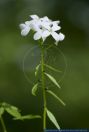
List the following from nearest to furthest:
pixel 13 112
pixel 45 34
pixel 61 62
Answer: pixel 45 34, pixel 13 112, pixel 61 62

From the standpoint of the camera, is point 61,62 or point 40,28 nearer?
point 40,28

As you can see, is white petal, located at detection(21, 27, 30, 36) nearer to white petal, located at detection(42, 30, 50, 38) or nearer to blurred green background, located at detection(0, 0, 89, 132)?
white petal, located at detection(42, 30, 50, 38)

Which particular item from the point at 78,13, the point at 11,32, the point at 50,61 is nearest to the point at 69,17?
the point at 78,13

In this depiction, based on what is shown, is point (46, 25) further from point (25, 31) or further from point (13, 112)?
point (13, 112)

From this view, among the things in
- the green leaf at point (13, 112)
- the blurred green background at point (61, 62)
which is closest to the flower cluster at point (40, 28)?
the green leaf at point (13, 112)

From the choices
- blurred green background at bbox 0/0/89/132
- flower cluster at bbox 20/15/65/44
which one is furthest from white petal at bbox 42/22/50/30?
blurred green background at bbox 0/0/89/132

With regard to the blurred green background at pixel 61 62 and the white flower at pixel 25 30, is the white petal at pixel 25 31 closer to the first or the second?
the white flower at pixel 25 30

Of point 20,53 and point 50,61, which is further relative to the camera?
point 20,53

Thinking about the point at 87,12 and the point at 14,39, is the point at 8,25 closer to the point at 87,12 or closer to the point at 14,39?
the point at 14,39

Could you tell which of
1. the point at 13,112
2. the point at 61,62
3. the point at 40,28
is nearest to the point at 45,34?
the point at 40,28
